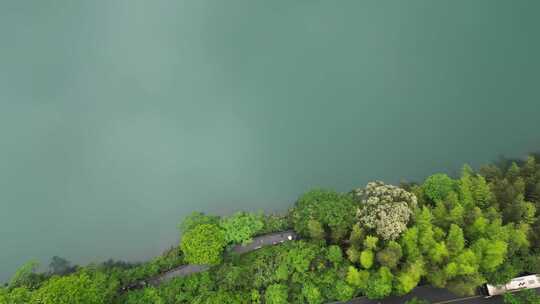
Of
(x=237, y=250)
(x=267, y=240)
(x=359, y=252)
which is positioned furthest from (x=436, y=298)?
(x=237, y=250)

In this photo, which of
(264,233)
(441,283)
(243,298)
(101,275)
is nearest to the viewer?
(441,283)

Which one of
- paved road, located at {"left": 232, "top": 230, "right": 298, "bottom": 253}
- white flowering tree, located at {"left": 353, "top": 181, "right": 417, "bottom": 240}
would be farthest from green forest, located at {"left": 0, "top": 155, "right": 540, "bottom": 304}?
paved road, located at {"left": 232, "top": 230, "right": 298, "bottom": 253}

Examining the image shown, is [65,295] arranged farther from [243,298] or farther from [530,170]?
[530,170]

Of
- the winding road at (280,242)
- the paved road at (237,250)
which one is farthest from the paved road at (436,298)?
the paved road at (237,250)

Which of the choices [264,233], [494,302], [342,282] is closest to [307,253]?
[342,282]

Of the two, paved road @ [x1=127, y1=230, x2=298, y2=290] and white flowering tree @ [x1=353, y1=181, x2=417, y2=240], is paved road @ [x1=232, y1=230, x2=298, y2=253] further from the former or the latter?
white flowering tree @ [x1=353, y1=181, x2=417, y2=240]

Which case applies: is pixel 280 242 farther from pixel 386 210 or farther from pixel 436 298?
pixel 436 298

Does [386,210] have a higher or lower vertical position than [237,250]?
higher
